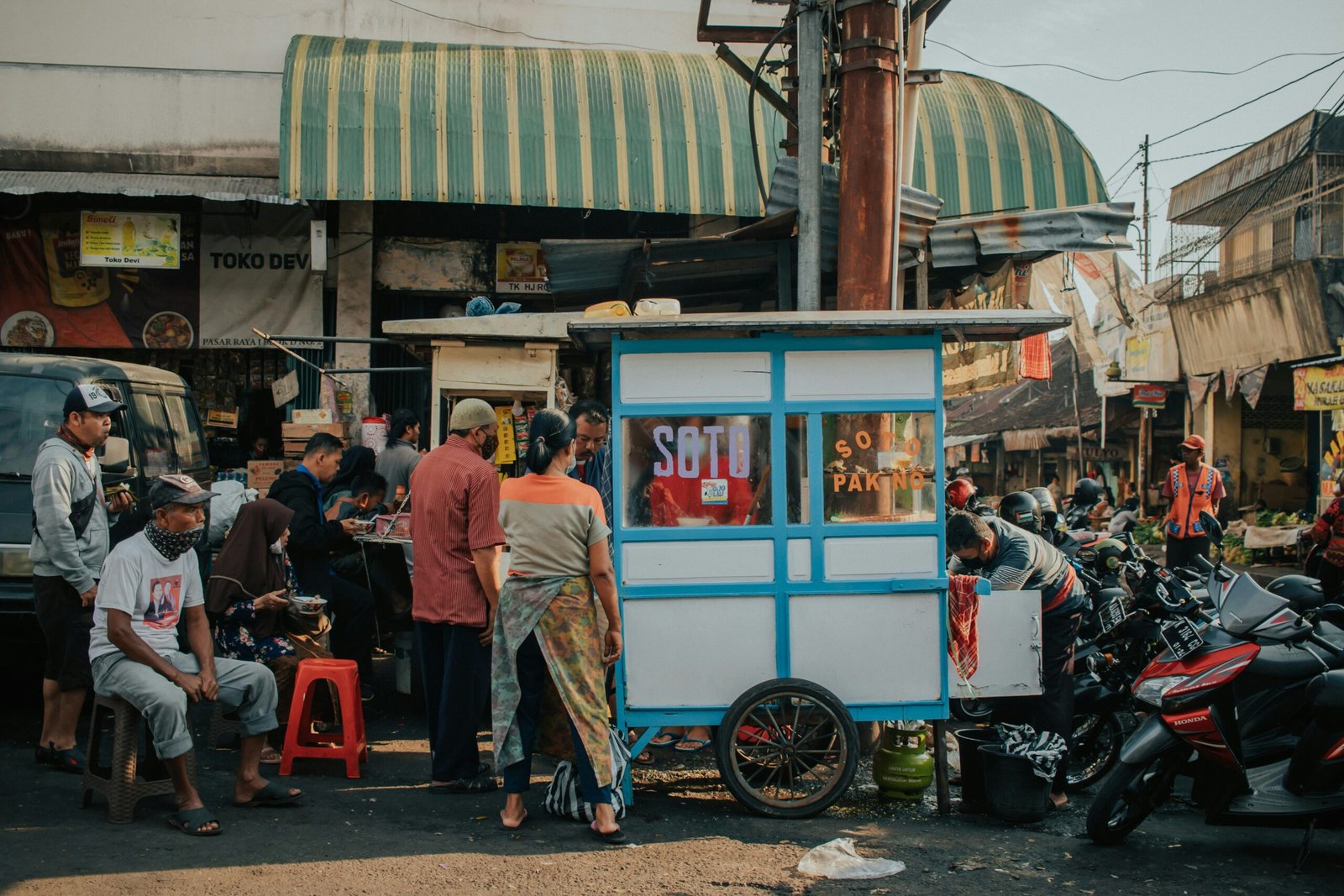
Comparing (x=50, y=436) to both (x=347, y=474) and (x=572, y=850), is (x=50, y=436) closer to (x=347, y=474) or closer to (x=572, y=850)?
(x=347, y=474)

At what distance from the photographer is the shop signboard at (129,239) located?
37.4 ft

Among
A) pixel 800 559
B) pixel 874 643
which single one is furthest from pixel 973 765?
pixel 800 559

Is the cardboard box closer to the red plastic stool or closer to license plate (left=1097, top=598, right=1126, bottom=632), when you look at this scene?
the red plastic stool

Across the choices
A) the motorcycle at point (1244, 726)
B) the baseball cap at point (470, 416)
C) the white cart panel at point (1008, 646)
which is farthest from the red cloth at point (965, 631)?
the baseball cap at point (470, 416)

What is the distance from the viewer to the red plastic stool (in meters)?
5.87

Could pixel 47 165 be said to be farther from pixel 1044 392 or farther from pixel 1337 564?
pixel 1044 392

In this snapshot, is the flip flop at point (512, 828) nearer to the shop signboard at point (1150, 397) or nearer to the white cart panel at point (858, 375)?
the white cart panel at point (858, 375)

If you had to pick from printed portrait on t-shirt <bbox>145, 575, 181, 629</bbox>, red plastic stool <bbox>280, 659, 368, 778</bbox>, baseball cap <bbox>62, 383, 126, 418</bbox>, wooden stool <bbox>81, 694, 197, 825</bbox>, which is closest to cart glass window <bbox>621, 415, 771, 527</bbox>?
red plastic stool <bbox>280, 659, 368, 778</bbox>

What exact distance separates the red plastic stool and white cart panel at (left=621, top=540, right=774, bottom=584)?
68.0 inches

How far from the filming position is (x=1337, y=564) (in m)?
9.17

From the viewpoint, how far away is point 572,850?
4.79 metres

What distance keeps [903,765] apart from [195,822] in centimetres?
336

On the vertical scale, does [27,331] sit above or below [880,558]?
above

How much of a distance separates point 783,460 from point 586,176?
637cm
